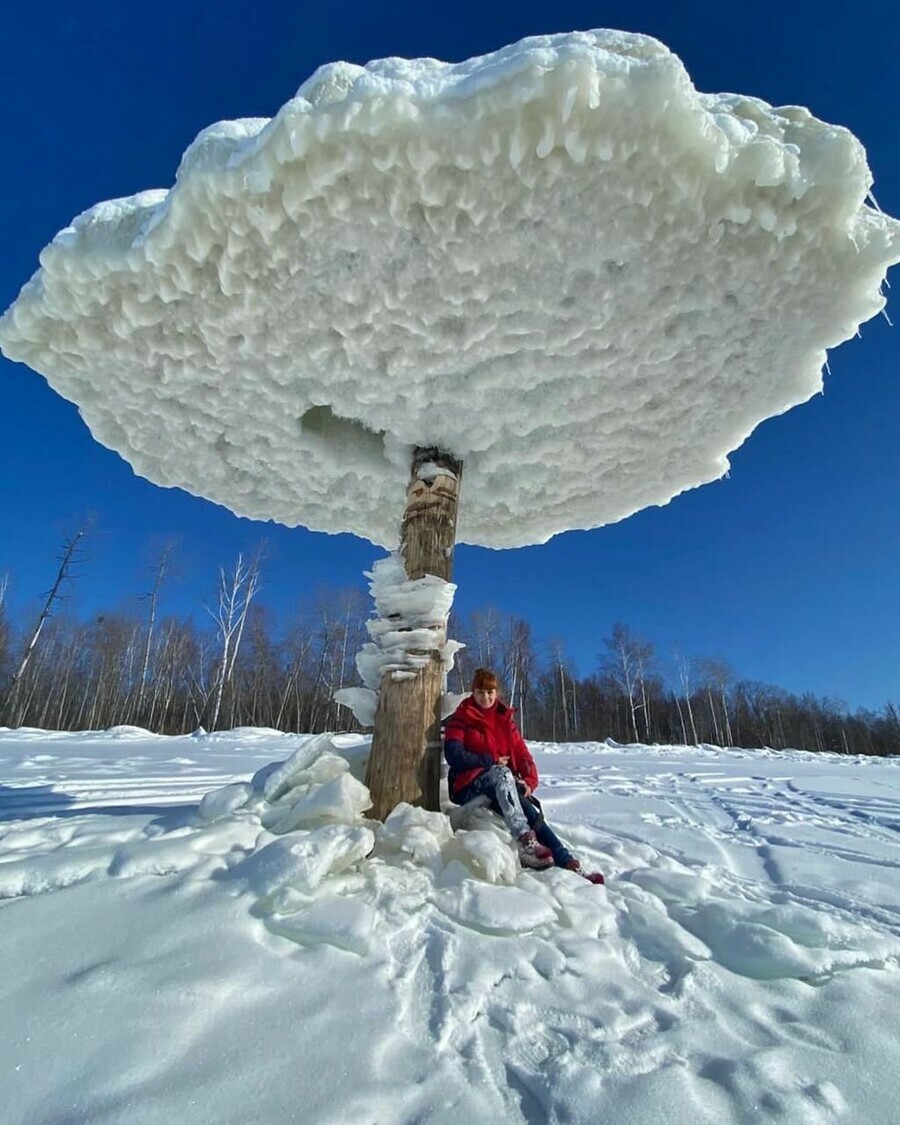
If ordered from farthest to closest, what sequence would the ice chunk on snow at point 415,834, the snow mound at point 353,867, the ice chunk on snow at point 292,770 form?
the ice chunk on snow at point 292,770
the ice chunk on snow at point 415,834
the snow mound at point 353,867

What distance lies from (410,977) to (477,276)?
3.18 meters

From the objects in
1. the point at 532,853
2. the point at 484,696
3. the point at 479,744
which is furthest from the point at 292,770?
the point at 532,853

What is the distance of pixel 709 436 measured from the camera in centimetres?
402

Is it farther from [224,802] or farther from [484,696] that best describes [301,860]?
[484,696]

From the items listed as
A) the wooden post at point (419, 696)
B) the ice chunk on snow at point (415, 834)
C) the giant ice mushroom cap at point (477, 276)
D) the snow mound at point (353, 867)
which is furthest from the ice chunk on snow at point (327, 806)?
the giant ice mushroom cap at point (477, 276)

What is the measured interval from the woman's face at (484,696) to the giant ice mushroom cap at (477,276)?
1871mm

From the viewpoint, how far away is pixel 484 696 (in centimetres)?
360

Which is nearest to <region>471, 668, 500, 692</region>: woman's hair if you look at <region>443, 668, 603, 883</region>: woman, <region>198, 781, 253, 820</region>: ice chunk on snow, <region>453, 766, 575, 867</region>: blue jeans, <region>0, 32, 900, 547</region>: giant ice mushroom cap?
<region>443, 668, 603, 883</region>: woman

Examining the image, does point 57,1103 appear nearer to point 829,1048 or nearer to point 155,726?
point 829,1048

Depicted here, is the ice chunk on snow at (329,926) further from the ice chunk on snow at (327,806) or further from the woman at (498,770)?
the woman at (498,770)

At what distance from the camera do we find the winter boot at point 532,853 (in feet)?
9.24

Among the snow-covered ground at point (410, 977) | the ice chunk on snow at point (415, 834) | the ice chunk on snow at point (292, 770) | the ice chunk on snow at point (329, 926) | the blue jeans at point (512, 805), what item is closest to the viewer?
the snow-covered ground at point (410, 977)

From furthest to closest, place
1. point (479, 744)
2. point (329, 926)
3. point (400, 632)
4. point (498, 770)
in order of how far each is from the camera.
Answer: point (400, 632)
point (479, 744)
point (498, 770)
point (329, 926)

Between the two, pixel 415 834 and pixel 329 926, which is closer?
pixel 329 926
